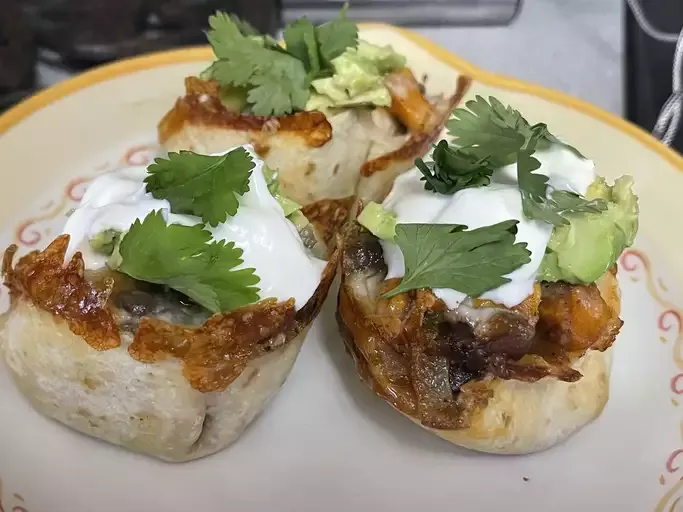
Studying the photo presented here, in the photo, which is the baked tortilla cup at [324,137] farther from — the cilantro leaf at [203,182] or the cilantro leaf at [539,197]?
the cilantro leaf at [539,197]

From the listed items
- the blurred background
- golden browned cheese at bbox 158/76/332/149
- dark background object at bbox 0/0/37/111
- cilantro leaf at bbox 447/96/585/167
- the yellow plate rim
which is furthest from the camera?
the blurred background

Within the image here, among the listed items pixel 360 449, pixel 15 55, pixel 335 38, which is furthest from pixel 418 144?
pixel 15 55

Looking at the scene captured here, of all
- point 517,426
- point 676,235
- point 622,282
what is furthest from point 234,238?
point 676,235

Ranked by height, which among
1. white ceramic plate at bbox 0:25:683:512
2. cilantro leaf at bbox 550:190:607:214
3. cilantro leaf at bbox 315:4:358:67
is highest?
cilantro leaf at bbox 315:4:358:67

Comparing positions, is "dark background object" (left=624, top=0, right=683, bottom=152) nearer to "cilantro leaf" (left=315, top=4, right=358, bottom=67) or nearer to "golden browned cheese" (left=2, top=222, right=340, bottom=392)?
"cilantro leaf" (left=315, top=4, right=358, bottom=67)

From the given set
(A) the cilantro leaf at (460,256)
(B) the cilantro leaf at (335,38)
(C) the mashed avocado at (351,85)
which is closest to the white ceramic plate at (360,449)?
(A) the cilantro leaf at (460,256)

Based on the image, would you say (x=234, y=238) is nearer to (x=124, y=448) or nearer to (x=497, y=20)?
(x=124, y=448)

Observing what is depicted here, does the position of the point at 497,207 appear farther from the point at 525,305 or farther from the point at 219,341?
the point at 219,341

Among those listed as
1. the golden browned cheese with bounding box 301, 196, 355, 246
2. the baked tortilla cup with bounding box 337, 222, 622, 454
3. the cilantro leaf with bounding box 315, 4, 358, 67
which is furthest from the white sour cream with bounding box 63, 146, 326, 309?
the cilantro leaf with bounding box 315, 4, 358, 67
